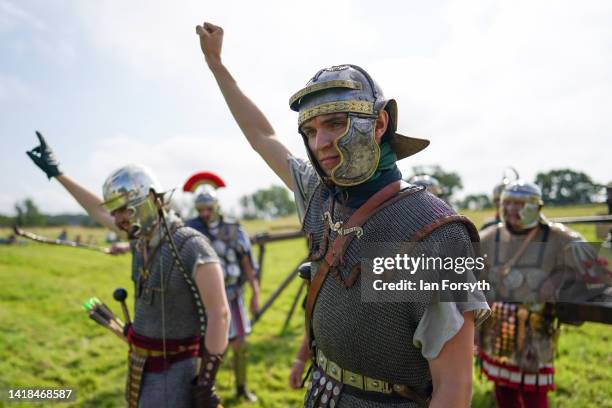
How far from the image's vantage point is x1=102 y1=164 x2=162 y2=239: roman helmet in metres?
3.14

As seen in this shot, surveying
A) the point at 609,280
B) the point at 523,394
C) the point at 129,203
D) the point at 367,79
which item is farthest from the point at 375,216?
the point at 523,394

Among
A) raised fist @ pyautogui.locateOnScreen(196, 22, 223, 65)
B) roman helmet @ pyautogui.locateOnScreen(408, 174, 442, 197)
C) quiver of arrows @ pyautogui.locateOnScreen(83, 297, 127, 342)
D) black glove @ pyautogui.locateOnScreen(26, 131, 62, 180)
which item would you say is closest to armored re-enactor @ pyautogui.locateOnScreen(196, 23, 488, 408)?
raised fist @ pyautogui.locateOnScreen(196, 22, 223, 65)

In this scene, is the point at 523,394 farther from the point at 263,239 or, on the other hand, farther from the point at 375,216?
the point at 263,239

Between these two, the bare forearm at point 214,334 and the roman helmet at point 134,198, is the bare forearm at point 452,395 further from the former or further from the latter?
the roman helmet at point 134,198

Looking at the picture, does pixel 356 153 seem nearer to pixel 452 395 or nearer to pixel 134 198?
pixel 452 395

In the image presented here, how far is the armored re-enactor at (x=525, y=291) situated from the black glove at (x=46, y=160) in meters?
4.19

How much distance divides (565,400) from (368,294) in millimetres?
4982

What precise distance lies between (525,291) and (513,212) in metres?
0.82

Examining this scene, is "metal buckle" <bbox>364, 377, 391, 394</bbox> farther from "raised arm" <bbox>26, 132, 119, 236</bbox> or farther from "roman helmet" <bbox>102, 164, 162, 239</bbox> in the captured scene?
"raised arm" <bbox>26, 132, 119, 236</bbox>

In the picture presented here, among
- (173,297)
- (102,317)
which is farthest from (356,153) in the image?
(102,317)

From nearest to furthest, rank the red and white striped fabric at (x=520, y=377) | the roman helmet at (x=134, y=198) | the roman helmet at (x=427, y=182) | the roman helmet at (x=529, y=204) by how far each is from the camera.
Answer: the roman helmet at (x=134, y=198)
the red and white striped fabric at (x=520, y=377)
the roman helmet at (x=529, y=204)
the roman helmet at (x=427, y=182)

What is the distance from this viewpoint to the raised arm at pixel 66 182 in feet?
12.3

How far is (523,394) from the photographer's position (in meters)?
4.14

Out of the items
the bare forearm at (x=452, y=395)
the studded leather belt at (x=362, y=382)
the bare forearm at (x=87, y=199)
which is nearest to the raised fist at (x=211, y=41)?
the studded leather belt at (x=362, y=382)
